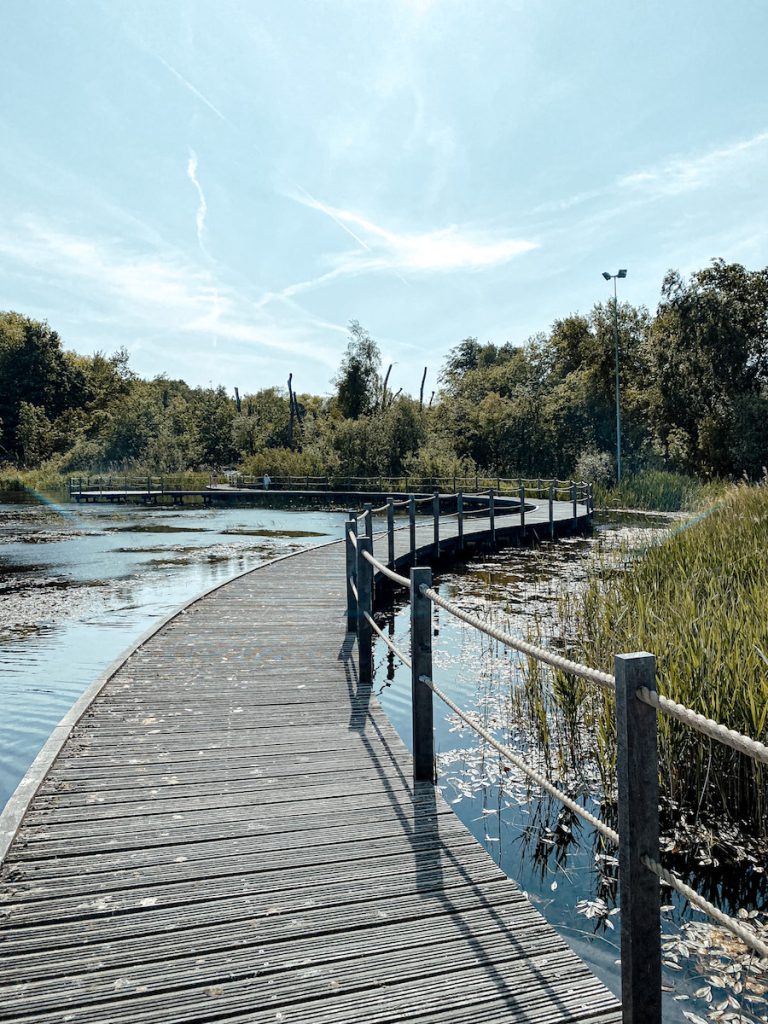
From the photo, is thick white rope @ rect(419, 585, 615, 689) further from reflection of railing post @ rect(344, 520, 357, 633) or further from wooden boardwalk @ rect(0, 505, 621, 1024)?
reflection of railing post @ rect(344, 520, 357, 633)

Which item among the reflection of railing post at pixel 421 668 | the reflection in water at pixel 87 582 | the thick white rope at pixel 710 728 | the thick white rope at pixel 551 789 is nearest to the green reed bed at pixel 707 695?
the thick white rope at pixel 551 789

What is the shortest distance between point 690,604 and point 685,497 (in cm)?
1990

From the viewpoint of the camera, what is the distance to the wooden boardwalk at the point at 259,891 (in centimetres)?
223

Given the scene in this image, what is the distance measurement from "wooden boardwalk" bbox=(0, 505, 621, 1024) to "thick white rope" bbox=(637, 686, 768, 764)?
3.56ft

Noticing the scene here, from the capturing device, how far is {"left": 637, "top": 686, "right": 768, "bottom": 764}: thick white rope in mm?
1458

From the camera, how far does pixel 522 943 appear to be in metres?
2.47

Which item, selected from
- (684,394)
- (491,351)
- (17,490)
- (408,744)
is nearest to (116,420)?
(17,490)

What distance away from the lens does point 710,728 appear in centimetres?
158

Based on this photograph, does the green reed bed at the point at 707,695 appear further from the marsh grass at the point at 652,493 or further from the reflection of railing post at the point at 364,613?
the marsh grass at the point at 652,493

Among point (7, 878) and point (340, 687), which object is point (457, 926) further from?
point (340, 687)

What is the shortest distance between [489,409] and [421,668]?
38232mm

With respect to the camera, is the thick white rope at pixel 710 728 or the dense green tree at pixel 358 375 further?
the dense green tree at pixel 358 375

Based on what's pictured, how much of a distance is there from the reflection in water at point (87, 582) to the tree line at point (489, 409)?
1137cm

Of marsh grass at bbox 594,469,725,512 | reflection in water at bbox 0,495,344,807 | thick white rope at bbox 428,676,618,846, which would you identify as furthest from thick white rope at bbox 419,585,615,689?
marsh grass at bbox 594,469,725,512
